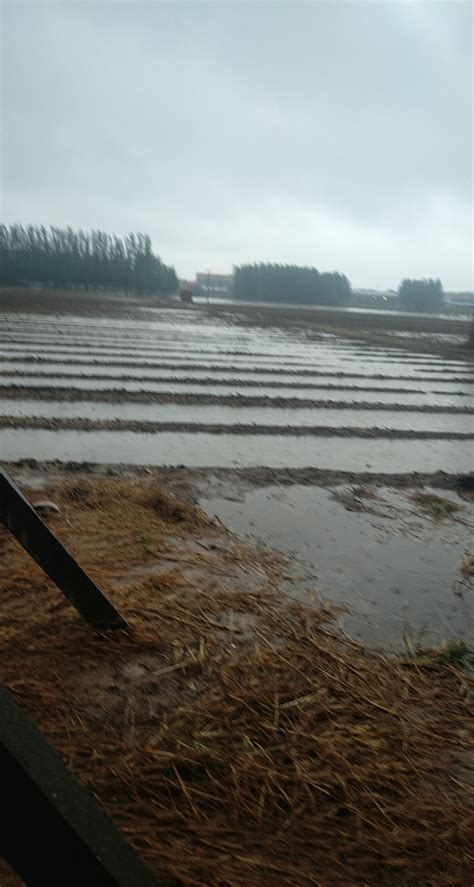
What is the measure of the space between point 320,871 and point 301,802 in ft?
0.69

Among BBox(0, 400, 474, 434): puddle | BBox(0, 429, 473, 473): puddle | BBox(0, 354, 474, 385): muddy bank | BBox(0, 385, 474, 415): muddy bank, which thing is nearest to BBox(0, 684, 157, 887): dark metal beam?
BBox(0, 429, 473, 473): puddle

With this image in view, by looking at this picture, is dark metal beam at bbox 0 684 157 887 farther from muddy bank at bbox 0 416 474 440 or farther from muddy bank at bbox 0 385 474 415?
muddy bank at bbox 0 385 474 415

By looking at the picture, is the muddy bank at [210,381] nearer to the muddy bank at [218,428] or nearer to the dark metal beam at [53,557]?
the muddy bank at [218,428]

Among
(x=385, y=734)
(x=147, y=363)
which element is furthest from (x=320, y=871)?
(x=147, y=363)

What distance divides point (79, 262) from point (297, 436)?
4632cm

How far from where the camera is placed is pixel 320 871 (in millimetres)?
1500

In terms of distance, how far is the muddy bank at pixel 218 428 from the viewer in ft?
19.3

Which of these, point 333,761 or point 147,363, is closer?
point 333,761

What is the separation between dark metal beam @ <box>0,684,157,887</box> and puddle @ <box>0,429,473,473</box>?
4000 mm

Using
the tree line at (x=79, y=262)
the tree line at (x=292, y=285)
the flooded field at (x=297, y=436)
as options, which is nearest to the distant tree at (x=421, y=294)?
the tree line at (x=292, y=285)

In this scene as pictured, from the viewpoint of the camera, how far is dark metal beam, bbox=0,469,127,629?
2.14m

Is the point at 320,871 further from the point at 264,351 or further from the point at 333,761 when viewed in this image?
the point at 264,351

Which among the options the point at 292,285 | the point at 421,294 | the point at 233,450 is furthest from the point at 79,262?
the point at 233,450

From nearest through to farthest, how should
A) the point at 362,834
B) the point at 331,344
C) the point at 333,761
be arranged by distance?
the point at 362,834, the point at 333,761, the point at 331,344
